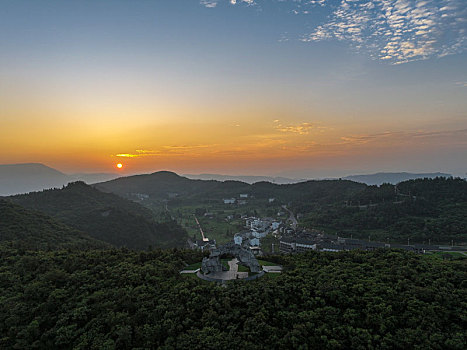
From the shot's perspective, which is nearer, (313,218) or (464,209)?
(464,209)

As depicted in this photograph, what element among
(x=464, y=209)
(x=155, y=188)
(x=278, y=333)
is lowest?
(x=155, y=188)

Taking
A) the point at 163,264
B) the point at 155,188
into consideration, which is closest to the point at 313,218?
the point at 163,264

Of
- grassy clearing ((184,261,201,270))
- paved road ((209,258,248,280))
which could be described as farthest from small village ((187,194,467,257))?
paved road ((209,258,248,280))

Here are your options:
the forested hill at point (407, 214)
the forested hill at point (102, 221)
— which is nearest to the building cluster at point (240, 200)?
the forested hill at point (407, 214)

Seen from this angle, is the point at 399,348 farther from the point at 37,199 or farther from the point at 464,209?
the point at 37,199

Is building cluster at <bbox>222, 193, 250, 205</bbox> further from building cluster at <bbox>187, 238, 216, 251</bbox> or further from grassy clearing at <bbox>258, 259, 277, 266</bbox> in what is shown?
grassy clearing at <bbox>258, 259, 277, 266</bbox>

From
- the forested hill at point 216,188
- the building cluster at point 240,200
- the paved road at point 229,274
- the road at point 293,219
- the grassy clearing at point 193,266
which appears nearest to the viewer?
the paved road at point 229,274

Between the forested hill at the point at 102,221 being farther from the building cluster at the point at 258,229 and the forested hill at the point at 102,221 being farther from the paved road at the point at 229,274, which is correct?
the paved road at the point at 229,274
